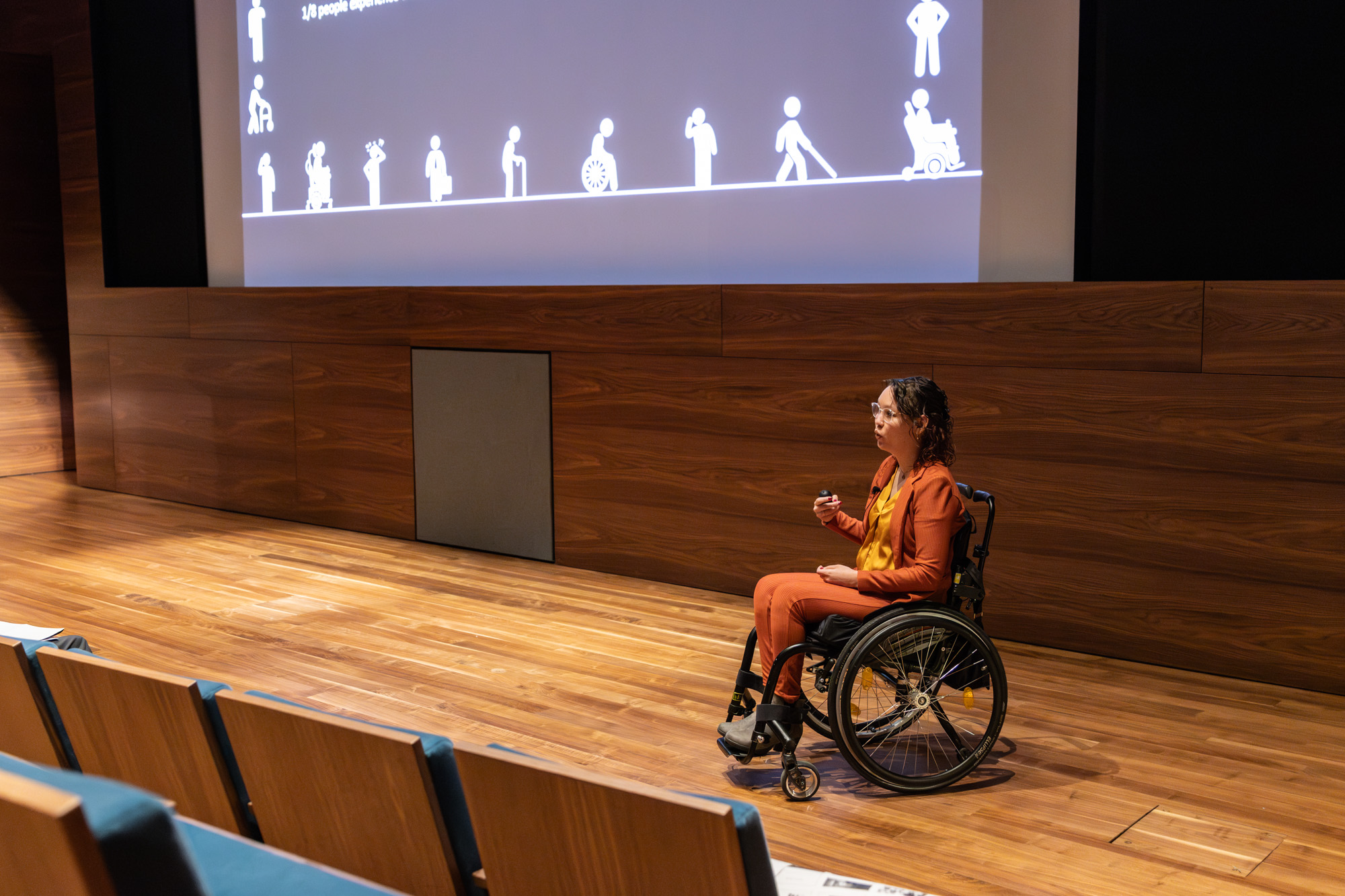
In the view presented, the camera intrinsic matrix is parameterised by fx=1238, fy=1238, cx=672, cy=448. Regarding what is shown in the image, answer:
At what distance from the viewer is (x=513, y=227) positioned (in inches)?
228

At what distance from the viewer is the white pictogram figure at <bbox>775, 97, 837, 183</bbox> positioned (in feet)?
Answer: 15.8

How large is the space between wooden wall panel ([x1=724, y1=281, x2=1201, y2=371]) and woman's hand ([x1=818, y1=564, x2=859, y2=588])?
5.04 feet

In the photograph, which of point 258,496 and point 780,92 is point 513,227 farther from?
point 258,496

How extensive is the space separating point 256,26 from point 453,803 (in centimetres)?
621

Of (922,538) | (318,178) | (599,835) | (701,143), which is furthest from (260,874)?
(318,178)

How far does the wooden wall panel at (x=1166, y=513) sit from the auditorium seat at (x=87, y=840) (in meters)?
3.47

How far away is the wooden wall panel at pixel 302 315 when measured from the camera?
599 cm

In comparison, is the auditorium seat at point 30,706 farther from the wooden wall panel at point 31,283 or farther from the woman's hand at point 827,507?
the wooden wall panel at point 31,283

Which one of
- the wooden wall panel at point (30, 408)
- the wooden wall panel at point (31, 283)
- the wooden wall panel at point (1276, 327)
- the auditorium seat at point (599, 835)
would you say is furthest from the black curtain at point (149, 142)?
the auditorium seat at point (599, 835)

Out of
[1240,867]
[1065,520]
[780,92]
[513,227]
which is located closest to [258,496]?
[513,227]

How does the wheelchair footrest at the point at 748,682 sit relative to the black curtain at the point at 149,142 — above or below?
below

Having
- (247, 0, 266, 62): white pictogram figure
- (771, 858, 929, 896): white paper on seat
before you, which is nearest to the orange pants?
(771, 858, 929, 896): white paper on seat

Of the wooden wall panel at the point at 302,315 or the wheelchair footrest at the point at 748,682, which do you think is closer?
the wheelchair footrest at the point at 748,682

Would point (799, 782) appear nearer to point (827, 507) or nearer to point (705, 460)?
point (827, 507)
